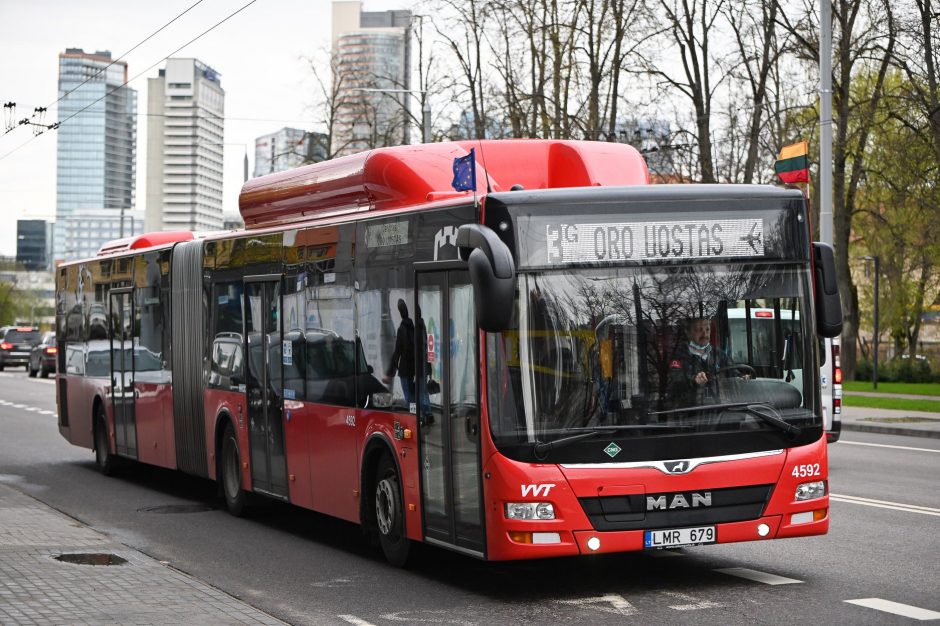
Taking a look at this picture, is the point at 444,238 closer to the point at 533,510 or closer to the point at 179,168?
the point at 533,510

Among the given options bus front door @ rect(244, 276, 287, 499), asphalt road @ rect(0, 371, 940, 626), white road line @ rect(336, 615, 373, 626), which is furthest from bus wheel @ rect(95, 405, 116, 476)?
white road line @ rect(336, 615, 373, 626)

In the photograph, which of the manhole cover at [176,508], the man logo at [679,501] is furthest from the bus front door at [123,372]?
the man logo at [679,501]

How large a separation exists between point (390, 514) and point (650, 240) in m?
2.85

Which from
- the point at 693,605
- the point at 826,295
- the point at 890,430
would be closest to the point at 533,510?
the point at 693,605

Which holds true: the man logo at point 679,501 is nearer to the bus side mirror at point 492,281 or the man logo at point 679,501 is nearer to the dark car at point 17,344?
the bus side mirror at point 492,281

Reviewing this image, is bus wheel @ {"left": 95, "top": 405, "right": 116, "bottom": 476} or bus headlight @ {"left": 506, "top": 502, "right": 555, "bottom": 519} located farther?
bus wheel @ {"left": 95, "top": 405, "right": 116, "bottom": 476}

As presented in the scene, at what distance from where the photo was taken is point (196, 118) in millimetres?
190375

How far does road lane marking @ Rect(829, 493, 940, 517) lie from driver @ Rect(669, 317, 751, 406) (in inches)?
177

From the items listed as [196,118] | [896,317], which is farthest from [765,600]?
[196,118]

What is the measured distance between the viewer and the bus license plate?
8812 mm

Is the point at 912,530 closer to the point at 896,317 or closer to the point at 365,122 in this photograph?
the point at 365,122

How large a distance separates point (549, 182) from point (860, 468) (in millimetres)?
8145

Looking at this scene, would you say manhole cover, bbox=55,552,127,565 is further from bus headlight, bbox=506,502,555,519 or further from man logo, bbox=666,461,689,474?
man logo, bbox=666,461,689,474

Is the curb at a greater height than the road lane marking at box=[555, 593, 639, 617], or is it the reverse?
the road lane marking at box=[555, 593, 639, 617]
